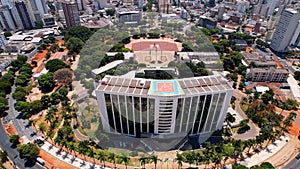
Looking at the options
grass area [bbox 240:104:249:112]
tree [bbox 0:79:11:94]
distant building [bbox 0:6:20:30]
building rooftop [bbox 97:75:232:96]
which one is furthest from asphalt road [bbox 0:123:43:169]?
distant building [bbox 0:6:20:30]

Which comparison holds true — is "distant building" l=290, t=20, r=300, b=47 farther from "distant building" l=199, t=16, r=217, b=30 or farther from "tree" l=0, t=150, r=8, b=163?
"tree" l=0, t=150, r=8, b=163

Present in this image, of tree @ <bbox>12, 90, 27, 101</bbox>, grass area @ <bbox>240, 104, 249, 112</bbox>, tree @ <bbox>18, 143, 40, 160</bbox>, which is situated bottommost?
grass area @ <bbox>240, 104, 249, 112</bbox>

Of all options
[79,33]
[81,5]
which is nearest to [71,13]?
[79,33]

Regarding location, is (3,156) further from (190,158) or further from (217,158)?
(217,158)

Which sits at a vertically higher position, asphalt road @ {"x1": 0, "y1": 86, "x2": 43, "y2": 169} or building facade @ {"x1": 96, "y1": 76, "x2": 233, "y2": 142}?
building facade @ {"x1": 96, "y1": 76, "x2": 233, "y2": 142}

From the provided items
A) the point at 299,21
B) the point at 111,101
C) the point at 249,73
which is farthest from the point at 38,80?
the point at 299,21

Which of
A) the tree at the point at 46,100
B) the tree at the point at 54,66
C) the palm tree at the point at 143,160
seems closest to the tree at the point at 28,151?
the tree at the point at 46,100
